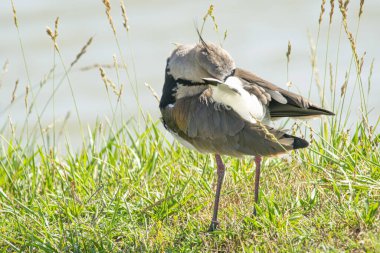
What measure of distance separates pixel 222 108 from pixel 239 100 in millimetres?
115

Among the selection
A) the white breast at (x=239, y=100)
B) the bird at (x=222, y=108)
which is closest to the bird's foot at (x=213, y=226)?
the bird at (x=222, y=108)

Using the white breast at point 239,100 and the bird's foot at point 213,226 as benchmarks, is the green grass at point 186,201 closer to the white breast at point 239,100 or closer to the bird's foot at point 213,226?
the bird's foot at point 213,226

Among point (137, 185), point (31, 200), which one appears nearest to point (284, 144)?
A: point (137, 185)

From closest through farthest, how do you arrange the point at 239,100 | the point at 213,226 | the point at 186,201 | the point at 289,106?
the point at 213,226 → the point at 239,100 → the point at 289,106 → the point at 186,201

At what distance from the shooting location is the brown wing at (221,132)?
4574 mm

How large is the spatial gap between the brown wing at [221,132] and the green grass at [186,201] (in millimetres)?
307

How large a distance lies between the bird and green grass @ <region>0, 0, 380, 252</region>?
0.20 metres

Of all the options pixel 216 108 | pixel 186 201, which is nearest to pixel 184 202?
pixel 186 201

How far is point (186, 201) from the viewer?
5.00m

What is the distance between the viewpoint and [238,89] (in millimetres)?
4730

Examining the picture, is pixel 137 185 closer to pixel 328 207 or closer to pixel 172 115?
pixel 172 115

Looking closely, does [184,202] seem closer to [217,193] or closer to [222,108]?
[217,193]

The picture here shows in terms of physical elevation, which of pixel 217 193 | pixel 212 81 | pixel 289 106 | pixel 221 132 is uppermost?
pixel 212 81

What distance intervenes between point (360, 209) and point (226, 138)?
2.85 feet
